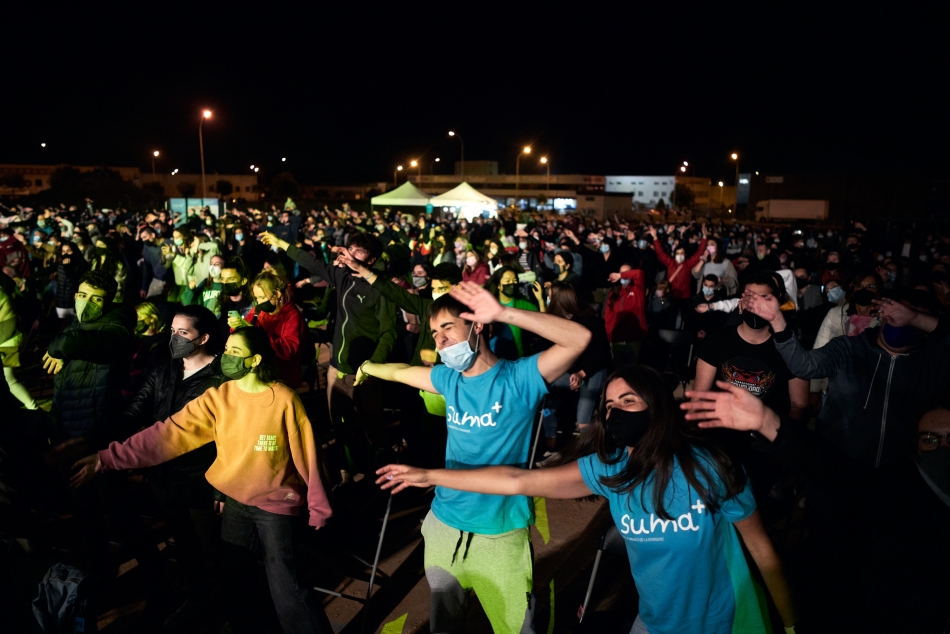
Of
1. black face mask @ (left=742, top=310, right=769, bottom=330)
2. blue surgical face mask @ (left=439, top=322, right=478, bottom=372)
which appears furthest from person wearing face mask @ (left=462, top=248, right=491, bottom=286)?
blue surgical face mask @ (left=439, top=322, right=478, bottom=372)

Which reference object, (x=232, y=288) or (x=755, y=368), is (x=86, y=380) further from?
(x=755, y=368)

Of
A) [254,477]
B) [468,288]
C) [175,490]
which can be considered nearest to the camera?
[468,288]

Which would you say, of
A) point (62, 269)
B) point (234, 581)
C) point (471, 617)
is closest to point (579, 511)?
point (471, 617)

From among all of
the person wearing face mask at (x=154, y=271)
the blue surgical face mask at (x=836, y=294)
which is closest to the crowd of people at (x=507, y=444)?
the blue surgical face mask at (x=836, y=294)

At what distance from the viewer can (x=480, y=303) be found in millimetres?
2852

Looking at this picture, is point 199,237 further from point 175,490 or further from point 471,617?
point 471,617

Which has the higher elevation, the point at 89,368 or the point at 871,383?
the point at 871,383

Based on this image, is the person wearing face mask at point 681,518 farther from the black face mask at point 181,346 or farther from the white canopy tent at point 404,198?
the white canopy tent at point 404,198

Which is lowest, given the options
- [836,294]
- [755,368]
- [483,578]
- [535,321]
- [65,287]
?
[483,578]

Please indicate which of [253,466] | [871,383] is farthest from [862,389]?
[253,466]

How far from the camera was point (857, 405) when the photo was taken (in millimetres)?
3721

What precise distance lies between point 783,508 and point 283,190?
107 m

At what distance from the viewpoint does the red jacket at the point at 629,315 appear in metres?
7.50

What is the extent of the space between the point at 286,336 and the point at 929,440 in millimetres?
4341
